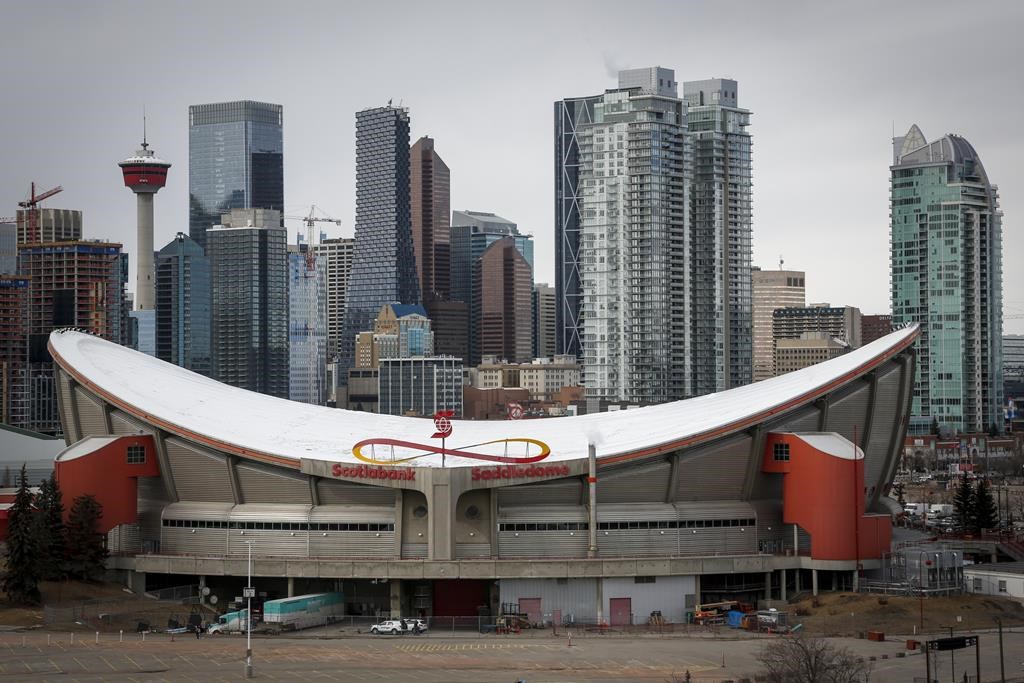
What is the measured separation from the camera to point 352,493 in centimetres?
9431

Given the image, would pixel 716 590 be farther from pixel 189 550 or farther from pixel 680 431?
pixel 189 550

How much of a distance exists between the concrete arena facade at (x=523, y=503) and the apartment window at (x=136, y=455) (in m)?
0.08

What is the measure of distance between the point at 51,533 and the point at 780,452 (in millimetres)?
40644

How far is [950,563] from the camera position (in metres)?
90.1

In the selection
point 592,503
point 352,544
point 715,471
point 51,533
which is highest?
point 715,471

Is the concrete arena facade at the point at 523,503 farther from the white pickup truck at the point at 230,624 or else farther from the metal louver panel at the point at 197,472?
the white pickup truck at the point at 230,624

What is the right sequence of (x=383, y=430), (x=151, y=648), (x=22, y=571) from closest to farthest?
(x=151, y=648), (x=22, y=571), (x=383, y=430)

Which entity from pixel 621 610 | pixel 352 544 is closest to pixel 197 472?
pixel 352 544

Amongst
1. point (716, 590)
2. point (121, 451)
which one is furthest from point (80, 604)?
point (716, 590)

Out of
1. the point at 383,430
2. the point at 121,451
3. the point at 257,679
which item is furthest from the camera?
the point at 383,430

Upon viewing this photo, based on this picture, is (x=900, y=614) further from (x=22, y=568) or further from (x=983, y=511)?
(x=22, y=568)

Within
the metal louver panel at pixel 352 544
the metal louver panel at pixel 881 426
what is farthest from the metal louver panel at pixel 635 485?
the metal louver panel at pixel 881 426

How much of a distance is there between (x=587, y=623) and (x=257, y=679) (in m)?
24.2

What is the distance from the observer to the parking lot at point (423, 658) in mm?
70500
